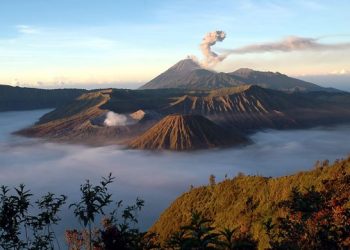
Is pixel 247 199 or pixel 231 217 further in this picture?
pixel 247 199

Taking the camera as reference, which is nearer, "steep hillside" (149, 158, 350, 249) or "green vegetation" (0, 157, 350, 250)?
"green vegetation" (0, 157, 350, 250)

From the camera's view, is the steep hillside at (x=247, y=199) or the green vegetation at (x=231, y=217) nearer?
the green vegetation at (x=231, y=217)

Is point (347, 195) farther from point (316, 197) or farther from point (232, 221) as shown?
point (232, 221)

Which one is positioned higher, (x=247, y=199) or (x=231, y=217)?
(x=247, y=199)

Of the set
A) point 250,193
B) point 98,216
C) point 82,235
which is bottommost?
point 98,216

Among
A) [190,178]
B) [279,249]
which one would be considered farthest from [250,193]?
[190,178]
